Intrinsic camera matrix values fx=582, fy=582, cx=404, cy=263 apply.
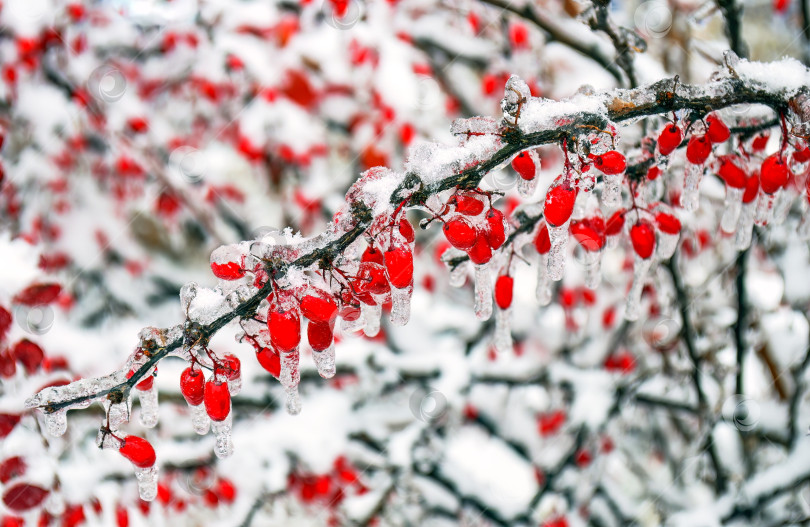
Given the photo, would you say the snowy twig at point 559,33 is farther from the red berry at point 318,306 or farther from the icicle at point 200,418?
the icicle at point 200,418

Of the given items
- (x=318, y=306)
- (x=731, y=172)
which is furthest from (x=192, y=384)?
(x=731, y=172)

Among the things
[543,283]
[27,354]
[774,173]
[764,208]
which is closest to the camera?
[774,173]

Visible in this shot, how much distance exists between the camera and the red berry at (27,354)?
5.73 feet

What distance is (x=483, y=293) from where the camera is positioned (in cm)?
121

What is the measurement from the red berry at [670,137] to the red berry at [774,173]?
24 cm

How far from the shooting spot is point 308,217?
4965 mm

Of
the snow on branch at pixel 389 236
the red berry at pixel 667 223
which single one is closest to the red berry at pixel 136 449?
the snow on branch at pixel 389 236

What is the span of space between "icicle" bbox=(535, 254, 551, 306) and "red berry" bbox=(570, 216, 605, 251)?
0.12 metres

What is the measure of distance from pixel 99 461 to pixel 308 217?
2787 millimetres

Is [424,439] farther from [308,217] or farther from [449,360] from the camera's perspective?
[308,217]

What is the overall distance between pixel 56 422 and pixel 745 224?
1.47 metres

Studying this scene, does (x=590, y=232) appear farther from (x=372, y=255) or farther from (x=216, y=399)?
(x=216, y=399)

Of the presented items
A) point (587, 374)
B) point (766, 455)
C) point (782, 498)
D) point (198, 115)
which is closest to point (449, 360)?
point (587, 374)

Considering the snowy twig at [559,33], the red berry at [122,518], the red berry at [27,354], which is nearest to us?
the red berry at [27,354]
